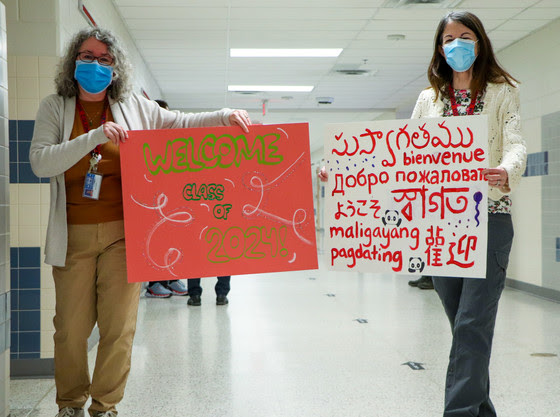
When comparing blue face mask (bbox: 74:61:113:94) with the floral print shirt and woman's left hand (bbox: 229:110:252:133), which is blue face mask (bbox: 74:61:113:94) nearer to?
woman's left hand (bbox: 229:110:252:133)

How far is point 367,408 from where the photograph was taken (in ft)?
8.48

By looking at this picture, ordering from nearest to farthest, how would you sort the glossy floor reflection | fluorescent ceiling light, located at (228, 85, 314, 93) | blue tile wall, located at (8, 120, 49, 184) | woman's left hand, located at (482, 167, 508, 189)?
woman's left hand, located at (482, 167, 508, 189), the glossy floor reflection, blue tile wall, located at (8, 120, 49, 184), fluorescent ceiling light, located at (228, 85, 314, 93)

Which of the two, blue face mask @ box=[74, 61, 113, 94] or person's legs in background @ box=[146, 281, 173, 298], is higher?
blue face mask @ box=[74, 61, 113, 94]

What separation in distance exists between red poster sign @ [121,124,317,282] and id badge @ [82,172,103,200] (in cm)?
21

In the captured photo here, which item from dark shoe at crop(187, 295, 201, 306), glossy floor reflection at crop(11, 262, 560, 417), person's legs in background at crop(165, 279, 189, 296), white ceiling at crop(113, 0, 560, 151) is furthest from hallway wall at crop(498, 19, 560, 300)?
person's legs in background at crop(165, 279, 189, 296)

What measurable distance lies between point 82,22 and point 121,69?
2.09 metres

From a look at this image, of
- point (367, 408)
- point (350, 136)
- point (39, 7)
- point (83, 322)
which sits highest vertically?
point (39, 7)

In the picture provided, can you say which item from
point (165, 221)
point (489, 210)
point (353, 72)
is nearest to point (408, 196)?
point (489, 210)

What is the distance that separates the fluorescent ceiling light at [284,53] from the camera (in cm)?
705

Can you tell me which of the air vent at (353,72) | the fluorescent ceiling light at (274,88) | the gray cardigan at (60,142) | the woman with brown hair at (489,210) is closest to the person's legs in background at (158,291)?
the gray cardigan at (60,142)

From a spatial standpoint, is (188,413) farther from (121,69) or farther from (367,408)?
(121,69)

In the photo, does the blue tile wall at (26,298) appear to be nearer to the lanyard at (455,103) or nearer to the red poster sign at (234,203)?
the red poster sign at (234,203)

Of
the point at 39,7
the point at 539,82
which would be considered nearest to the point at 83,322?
the point at 39,7

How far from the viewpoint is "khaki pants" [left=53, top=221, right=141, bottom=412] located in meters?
2.02
